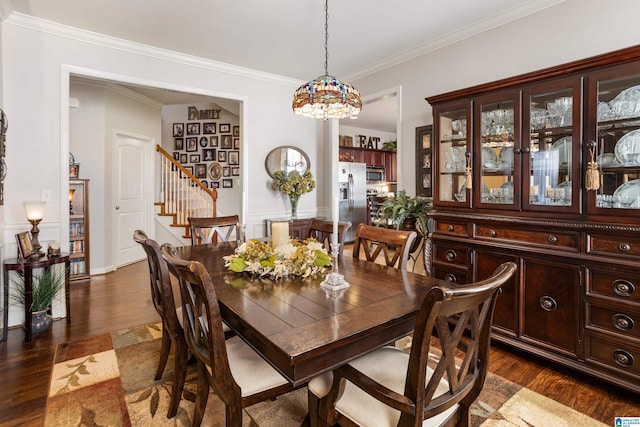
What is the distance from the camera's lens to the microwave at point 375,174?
816 cm

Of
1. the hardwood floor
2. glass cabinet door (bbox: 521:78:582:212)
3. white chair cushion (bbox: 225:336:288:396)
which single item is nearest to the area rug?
the hardwood floor

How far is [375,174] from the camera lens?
8.30 metres

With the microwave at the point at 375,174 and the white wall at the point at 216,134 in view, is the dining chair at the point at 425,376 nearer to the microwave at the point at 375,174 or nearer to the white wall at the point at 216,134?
the white wall at the point at 216,134

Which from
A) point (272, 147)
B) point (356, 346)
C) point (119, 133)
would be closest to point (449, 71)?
point (272, 147)

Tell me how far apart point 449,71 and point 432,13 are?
640 millimetres

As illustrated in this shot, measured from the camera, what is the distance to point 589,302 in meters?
2.01

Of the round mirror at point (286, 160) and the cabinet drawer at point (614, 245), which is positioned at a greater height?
the round mirror at point (286, 160)

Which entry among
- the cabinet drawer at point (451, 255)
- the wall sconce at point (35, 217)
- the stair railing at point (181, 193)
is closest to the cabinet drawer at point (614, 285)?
the cabinet drawer at point (451, 255)

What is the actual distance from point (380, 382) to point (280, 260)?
2.59 feet

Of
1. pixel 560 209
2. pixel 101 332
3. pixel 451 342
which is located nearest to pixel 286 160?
pixel 101 332

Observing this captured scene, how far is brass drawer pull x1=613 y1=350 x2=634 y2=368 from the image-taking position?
187 centimetres

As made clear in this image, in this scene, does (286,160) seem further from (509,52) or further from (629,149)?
(629,149)

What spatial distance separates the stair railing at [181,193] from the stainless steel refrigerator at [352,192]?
8.81 feet

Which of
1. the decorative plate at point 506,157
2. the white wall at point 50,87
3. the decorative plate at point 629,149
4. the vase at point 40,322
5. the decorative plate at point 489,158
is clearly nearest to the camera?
the decorative plate at point 629,149
